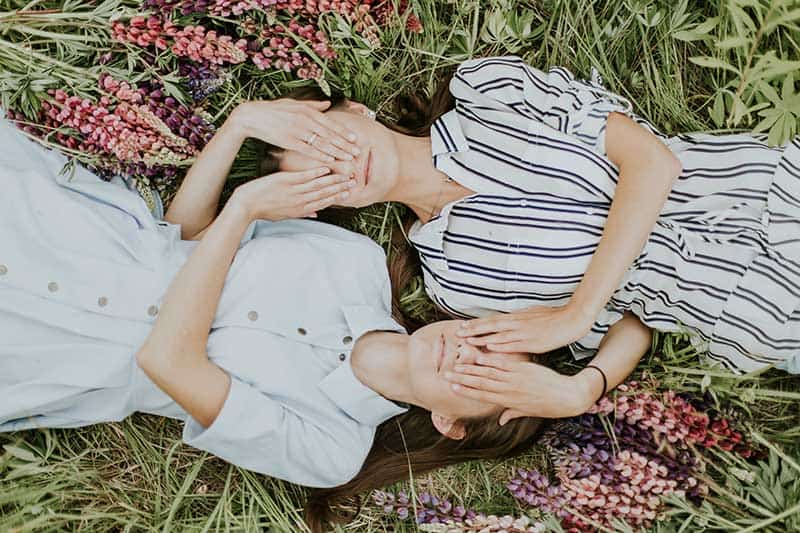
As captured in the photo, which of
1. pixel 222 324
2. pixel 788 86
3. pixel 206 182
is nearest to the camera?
pixel 788 86

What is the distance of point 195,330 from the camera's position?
222cm

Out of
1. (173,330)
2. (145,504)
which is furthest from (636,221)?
(145,504)

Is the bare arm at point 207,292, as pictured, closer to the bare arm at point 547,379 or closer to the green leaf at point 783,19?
the bare arm at point 547,379

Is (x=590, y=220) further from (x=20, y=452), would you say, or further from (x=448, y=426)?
(x=20, y=452)

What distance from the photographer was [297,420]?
2312 millimetres

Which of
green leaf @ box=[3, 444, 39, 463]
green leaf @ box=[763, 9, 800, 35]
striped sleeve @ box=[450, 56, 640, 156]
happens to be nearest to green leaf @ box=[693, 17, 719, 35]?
green leaf @ box=[763, 9, 800, 35]

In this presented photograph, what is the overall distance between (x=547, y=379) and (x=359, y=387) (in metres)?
0.59

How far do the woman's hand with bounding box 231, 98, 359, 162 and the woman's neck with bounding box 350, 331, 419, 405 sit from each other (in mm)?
607

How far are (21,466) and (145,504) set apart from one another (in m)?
0.46

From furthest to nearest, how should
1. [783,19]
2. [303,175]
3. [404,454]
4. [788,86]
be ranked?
1. [404,454]
2. [303,175]
3. [788,86]
4. [783,19]

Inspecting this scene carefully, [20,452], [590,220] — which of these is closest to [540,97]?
[590,220]

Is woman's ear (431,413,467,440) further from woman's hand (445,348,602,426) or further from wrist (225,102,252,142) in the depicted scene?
wrist (225,102,252,142)

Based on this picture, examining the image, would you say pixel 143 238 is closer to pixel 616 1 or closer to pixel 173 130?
pixel 173 130

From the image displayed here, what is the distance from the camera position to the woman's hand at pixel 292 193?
2.24 m
